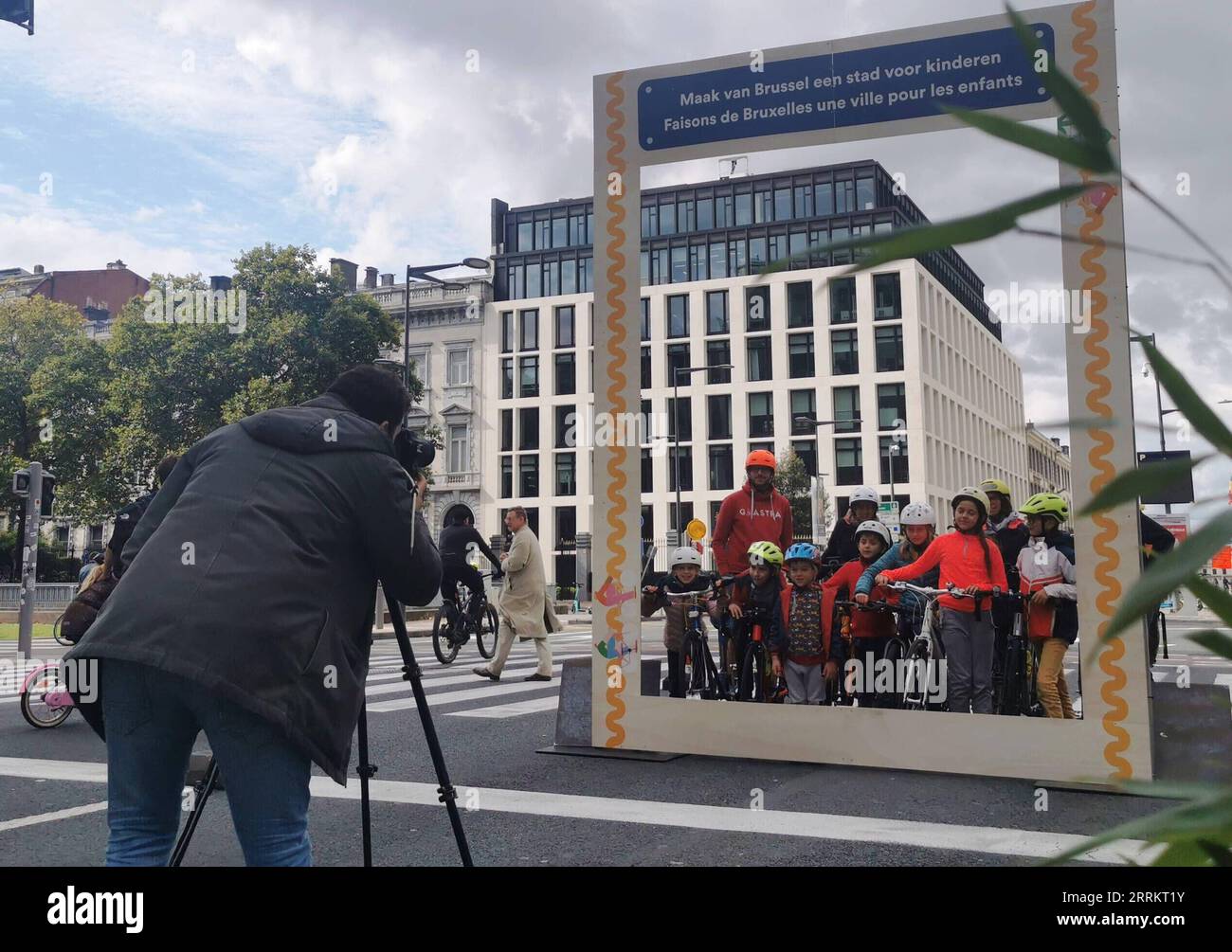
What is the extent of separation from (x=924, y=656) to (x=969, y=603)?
579 mm

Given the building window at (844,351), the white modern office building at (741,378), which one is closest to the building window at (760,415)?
the white modern office building at (741,378)

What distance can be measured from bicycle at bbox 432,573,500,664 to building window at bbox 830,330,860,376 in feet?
114

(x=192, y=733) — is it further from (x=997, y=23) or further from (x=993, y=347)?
(x=993, y=347)

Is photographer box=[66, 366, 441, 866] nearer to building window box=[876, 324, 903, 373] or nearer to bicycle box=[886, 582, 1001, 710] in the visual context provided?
bicycle box=[886, 582, 1001, 710]

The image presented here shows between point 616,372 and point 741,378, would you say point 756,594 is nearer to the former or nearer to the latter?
point 616,372

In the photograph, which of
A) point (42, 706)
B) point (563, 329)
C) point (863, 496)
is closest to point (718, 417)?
point (563, 329)

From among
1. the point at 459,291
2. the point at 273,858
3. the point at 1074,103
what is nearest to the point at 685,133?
the point at 273,858

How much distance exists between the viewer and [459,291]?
62.8m

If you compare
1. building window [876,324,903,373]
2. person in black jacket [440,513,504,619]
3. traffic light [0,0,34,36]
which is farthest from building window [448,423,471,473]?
traffic light [0,0,34,36]

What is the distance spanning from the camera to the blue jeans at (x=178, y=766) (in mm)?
2621

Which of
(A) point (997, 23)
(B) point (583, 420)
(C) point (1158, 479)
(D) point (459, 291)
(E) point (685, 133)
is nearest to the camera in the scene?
(C) point (1158, 479)

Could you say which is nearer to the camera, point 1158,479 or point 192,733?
point 1158,479
